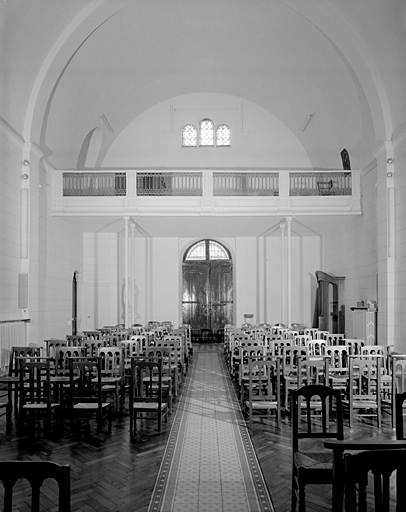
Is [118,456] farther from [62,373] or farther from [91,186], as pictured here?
[91,186]

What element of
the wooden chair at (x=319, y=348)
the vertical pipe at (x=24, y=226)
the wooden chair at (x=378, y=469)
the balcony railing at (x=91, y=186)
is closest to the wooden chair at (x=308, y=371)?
the wooden chair at (x=319, y=348)

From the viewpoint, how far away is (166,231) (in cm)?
2012

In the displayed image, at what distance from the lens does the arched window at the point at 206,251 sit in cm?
2239

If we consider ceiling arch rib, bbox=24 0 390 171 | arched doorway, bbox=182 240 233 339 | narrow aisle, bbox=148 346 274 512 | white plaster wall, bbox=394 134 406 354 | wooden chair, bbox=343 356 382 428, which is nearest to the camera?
narrow aisle, bbox=148 346 274 512

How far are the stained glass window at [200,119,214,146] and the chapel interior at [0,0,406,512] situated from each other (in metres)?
0.06

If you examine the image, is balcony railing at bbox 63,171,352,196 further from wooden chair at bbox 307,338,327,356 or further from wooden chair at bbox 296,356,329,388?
→ wooden chair at bbox 296,356,329,388

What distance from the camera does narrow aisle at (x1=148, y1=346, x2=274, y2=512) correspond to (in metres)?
4.57

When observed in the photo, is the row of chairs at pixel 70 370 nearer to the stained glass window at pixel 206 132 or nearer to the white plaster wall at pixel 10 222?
the white plaster wall at pixel 10 222

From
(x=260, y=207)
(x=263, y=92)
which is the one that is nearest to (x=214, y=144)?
(x=263, y=92)

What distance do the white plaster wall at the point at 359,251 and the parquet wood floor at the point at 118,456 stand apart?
787cm

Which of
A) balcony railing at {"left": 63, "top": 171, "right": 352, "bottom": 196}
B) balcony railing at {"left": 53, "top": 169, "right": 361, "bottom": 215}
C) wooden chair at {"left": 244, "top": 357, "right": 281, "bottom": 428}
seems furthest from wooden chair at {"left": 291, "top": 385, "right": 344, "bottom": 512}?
balcony railing at {"left": 63, "top": 171, "right": 352, "bottom": 196}

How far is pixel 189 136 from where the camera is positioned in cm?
2161

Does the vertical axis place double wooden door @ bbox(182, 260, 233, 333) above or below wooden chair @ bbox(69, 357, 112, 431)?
above

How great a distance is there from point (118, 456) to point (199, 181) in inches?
531
